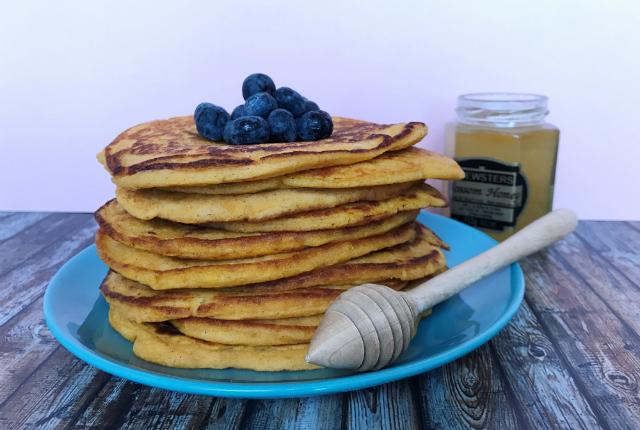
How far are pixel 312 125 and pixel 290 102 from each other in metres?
0.12

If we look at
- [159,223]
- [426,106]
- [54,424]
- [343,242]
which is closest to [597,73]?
[426,106]

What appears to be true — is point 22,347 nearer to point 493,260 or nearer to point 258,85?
point 258,85

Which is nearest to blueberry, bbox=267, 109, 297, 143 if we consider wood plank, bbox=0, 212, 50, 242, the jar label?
the jar label

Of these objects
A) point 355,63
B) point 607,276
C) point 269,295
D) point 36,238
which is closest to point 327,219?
point 269,295

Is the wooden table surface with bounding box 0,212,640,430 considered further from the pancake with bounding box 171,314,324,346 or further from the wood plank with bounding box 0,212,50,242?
the wood plank with bounding box 0,212,50,242

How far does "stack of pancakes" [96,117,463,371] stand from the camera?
109cm

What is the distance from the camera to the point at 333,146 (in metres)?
1.19

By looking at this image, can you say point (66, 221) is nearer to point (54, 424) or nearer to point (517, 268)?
point (54, 424)

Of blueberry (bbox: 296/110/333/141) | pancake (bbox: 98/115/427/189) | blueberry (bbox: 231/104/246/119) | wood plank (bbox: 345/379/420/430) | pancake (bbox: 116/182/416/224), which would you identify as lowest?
wood plank (bbox: 345/379/420/430)

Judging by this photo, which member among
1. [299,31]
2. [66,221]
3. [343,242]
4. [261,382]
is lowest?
[66,221]

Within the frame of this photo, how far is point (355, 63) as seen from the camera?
2.35 meters

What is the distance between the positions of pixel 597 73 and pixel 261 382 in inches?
82.6

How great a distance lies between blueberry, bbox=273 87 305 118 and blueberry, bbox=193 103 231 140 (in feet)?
0.49

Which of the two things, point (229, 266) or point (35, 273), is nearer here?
point (229, 266)
